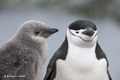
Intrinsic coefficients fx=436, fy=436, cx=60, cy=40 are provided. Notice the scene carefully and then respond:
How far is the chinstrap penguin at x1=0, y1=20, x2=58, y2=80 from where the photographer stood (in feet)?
5.84

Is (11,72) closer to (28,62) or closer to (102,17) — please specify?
(28,62)

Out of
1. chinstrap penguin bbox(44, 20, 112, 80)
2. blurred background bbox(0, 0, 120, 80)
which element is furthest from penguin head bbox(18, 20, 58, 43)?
blurred background bbox(0, 0, 120, 80)

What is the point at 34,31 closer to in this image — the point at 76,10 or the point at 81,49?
the point at 81,49

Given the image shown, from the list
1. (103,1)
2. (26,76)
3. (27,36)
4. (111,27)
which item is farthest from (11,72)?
(103,1)

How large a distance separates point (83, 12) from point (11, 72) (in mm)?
3431

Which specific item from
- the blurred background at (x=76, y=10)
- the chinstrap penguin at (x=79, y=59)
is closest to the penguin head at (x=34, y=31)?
the chinstrap penguin at (x=79, y=59)

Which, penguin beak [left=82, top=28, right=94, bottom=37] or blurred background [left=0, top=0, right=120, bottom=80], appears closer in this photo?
penguin beak [left=82, top=28, right=94, bottom=37]

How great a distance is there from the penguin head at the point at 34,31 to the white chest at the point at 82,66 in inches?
6.3

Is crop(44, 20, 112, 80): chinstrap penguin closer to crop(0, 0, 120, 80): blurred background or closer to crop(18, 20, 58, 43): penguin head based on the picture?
crop(18, 20, 58, 43): penguin head

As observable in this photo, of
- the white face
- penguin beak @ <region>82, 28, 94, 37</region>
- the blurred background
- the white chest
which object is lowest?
the blurred background

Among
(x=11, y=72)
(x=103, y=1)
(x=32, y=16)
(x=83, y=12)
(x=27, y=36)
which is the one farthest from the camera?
(x=103, y=1)

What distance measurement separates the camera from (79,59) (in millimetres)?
1953

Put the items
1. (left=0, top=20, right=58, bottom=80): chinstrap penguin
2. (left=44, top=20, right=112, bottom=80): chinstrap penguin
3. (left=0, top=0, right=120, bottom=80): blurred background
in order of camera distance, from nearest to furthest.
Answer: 1. (left=0, top=20, right=58, bottom=80): chinstrap penguin
2. (left=44, top=20, right=112, bottom=80): chinstrap penguin
3. (left=0, top=0, right=120, bottom=80): blurred background

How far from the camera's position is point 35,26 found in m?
1.88
